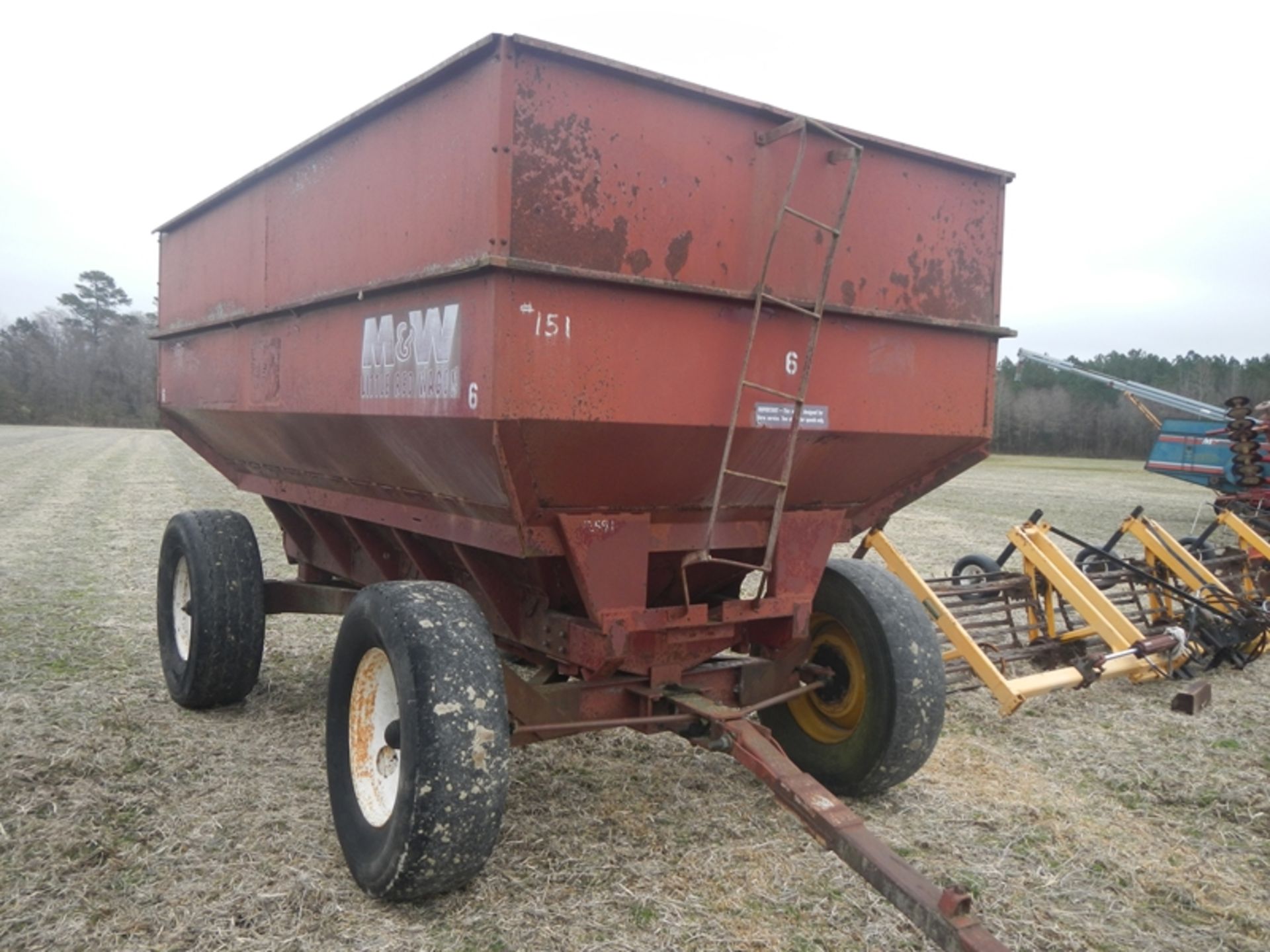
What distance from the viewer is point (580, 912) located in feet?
10.2

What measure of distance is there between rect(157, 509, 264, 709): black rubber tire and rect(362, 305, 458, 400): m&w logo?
2037 mm

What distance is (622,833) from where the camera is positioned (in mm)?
3723

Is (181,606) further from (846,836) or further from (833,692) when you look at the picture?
(846,836)

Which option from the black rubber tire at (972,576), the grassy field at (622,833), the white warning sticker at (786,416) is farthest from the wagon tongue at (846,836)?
the black rubber tire at (972,576)

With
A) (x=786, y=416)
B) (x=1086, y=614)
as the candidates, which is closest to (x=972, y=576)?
(x=1086, y=614)

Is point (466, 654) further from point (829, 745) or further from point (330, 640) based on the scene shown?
point (330, 640)


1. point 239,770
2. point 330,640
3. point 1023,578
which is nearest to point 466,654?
point 239,770

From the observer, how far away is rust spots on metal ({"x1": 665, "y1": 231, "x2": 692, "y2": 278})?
10.7 feet

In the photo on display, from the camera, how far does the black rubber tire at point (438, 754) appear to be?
117 inches

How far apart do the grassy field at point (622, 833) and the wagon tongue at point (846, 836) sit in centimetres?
43

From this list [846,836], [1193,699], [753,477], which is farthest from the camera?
[1193,699]

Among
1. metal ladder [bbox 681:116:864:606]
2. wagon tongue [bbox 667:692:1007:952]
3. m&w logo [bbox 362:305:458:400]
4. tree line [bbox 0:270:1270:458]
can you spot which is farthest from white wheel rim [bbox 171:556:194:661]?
tree line [bbox 0:270:1270:458]

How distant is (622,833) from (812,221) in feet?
7.74

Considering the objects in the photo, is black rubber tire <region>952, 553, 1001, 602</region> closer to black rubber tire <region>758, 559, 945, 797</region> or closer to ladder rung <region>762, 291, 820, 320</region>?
black rubber tire <region>758, 559, 945, 797</region>
